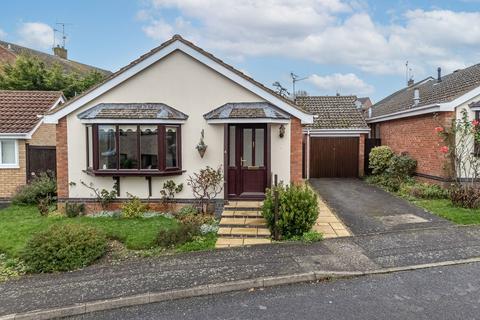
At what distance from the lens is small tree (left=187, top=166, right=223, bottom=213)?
9878mm

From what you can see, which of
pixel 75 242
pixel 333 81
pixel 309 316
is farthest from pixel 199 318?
pixel 333 81

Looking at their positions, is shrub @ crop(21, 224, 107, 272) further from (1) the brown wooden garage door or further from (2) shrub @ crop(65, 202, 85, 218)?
(1) the brown wooden garage door

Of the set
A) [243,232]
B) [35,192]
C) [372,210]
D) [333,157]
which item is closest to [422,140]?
[333,157]

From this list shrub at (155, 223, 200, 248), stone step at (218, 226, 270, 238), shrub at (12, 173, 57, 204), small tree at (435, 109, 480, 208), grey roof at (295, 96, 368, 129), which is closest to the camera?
shrub at (155, 223, 200, 248)

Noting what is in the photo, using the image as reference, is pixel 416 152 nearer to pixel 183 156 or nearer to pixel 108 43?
pixel 183 156

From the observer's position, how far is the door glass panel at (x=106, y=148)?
387 inches

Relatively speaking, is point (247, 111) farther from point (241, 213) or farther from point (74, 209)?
point (74, 209)

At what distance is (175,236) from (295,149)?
4.53 meters

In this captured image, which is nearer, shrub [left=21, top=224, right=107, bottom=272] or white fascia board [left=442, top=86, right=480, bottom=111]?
shrub [left=21, top=224, right=107, bottom=272]

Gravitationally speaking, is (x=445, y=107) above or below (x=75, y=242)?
above

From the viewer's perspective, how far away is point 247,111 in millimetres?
9727

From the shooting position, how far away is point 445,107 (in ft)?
39.0

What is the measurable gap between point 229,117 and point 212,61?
5.97ft

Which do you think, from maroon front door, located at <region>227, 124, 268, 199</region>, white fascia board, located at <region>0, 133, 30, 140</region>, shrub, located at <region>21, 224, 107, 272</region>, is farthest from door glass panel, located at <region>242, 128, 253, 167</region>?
white fascia board, located at <region>0, 133, 30, 140</region>
